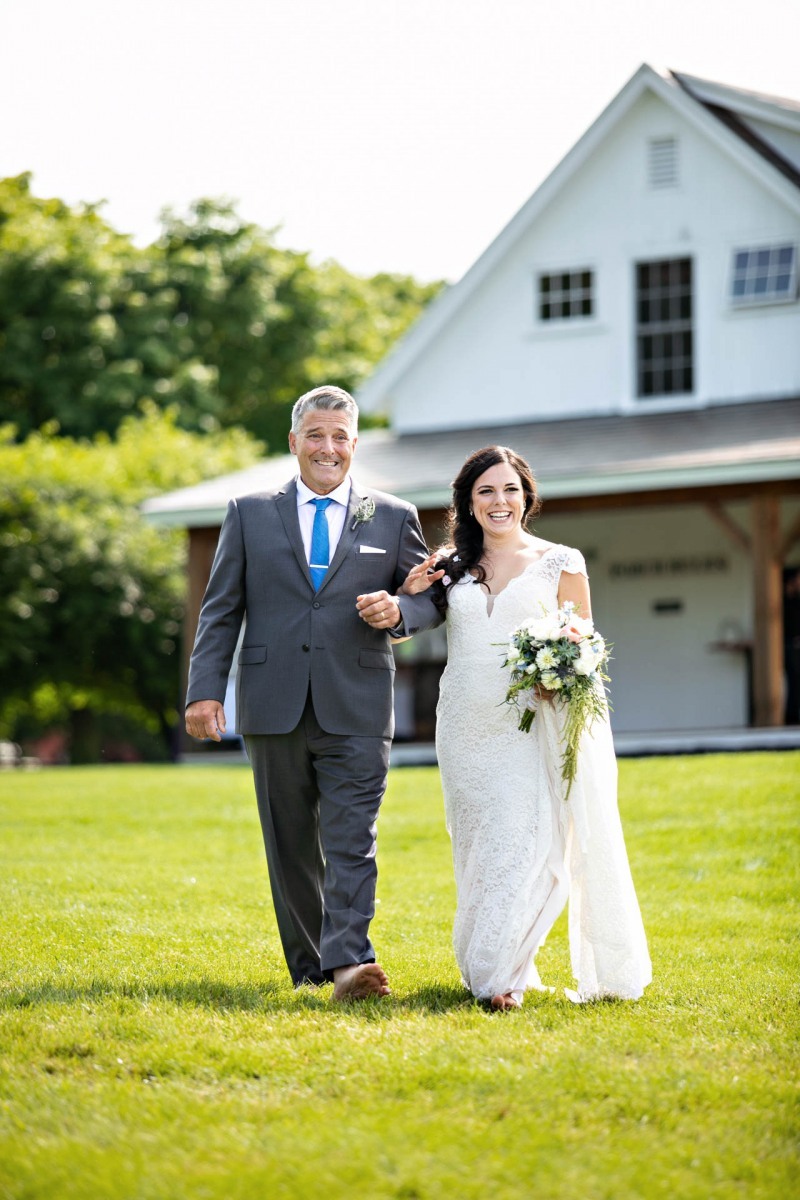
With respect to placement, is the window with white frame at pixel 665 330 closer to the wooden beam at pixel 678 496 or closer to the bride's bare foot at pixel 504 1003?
the wooden beam at pixel 678 496

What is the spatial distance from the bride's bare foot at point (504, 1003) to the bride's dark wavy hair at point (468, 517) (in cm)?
162

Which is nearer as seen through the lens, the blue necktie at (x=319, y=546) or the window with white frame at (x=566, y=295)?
the blue necktie at (x=319, y=546)

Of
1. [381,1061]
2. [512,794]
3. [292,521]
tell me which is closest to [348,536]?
[292,521]

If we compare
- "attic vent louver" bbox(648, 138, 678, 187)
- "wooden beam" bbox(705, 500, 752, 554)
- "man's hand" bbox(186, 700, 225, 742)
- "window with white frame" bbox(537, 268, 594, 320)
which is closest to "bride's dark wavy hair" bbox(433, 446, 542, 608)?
"man's hand" bbox(186, 700, 225, 742)

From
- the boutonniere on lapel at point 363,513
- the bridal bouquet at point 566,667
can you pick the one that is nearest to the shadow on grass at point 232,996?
the bridal bouquet at point 566,667

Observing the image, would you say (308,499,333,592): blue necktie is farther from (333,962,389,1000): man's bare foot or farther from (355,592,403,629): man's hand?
(333,962,389,1000): man's bare foot

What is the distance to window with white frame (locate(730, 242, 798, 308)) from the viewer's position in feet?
Result: 62.5

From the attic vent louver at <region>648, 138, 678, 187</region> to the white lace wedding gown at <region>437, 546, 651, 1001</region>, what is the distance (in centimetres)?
1461

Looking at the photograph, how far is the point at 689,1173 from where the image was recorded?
4.04 metres

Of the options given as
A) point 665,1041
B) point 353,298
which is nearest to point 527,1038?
point 665,1041

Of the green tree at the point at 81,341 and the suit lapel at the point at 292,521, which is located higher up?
the green tree at the point at 81,341

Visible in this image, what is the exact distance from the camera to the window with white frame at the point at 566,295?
20.3m

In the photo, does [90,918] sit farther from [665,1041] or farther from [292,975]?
[665,1041]

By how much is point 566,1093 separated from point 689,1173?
2.10ft
